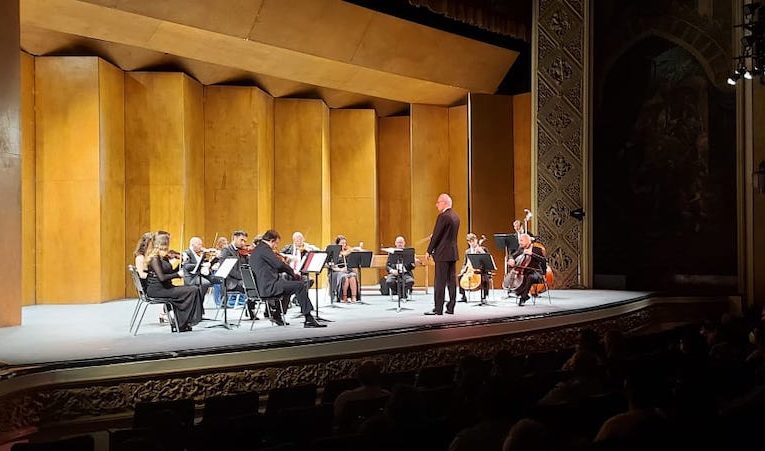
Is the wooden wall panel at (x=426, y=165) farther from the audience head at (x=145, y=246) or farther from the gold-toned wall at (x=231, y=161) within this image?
the audience head at (x=145, y=246)

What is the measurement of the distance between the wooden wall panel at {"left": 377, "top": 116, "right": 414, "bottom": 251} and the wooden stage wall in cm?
2

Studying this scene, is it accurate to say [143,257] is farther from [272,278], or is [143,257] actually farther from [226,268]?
[272,278]

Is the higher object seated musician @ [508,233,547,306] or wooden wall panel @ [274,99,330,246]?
wooden wall panel @ [274,99,330,246]

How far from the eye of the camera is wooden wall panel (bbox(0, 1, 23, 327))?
26.0 feet

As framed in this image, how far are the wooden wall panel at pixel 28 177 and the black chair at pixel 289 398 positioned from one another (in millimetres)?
7704

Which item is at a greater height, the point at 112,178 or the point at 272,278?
the point at 112,178

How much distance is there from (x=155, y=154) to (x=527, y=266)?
645 centimetres

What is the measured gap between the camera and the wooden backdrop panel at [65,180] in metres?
11.0

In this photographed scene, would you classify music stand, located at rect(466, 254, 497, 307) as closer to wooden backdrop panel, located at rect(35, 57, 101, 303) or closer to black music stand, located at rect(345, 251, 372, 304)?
black music stand, located at rect(345, 251, 372, 304)

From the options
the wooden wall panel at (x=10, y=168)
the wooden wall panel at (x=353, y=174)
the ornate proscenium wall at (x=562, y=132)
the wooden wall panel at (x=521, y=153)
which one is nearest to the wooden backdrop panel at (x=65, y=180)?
the wooden wall panel at (x=10, y=168)

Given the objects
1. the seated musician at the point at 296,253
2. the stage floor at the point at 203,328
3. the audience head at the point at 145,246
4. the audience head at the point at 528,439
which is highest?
the audience head at the point at 145,246

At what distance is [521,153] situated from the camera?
1431 centimetres

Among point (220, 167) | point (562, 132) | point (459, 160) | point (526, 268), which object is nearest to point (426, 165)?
point (459, 160)

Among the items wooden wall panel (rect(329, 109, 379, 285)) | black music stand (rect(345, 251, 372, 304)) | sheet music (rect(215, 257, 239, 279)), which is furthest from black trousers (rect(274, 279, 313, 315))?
wooden wall panel (rect(329, 109, 379, 285))
